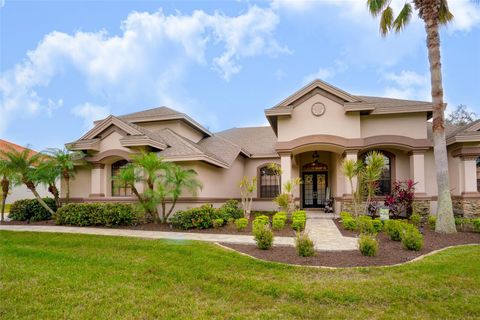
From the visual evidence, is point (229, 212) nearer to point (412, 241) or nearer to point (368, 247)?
point (368, 247)

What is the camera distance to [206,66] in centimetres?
1798

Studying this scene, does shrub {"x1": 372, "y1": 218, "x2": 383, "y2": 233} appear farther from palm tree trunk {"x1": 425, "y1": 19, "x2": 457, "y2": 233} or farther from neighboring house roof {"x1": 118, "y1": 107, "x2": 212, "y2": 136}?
neighboring house roof {"x1": 118, "y1": 107, "x2": 212, "y2": 136}

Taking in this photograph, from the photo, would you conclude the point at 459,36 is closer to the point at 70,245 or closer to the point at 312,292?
the point at 312,292

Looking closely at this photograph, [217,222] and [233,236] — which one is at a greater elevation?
[217,222]

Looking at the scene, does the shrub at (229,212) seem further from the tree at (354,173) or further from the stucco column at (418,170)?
the stucco column at (418,170)

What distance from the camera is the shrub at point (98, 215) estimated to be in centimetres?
1302

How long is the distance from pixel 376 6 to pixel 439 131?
5733 millimetres

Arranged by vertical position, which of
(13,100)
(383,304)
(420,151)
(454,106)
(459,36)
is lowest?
(383,304)

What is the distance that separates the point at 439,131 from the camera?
468 inches

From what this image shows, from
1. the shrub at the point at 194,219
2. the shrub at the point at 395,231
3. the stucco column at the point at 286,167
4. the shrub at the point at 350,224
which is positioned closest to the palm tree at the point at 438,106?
the shrub at the point at 395,231

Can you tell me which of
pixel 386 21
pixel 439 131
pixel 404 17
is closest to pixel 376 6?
pixel 386 21

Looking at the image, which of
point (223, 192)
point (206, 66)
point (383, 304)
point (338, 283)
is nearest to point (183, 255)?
point (338, 283)

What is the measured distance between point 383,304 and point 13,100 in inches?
520

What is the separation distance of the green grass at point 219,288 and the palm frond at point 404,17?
967cm
